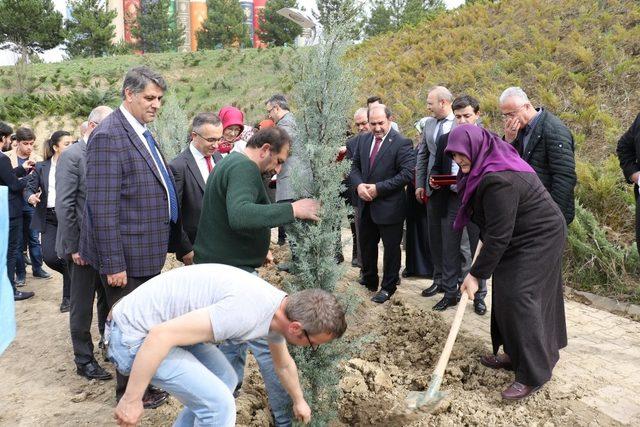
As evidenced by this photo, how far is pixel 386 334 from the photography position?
489 cm

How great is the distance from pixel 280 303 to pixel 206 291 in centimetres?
33

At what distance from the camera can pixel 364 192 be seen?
5340mm

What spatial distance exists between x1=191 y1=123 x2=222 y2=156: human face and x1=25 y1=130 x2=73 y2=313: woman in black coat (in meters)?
1.89

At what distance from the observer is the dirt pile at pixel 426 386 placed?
138 inches

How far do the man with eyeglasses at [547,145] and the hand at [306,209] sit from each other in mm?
2218

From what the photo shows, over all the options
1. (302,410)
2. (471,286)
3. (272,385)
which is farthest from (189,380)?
(471,286)

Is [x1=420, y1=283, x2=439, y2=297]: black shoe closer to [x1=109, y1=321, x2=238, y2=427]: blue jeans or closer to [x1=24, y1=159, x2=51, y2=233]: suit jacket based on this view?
[x1=109, y1=321, x2=238, y2=427]: blue jeans

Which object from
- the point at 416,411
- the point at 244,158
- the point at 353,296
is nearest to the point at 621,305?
the point at 416,411

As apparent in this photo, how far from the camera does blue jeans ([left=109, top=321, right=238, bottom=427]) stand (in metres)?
2.36

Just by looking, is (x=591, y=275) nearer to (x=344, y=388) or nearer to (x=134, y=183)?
(x=344, y=388)

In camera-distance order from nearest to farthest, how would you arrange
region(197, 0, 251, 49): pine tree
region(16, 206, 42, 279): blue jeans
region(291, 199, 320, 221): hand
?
region(291, 199, 320, 221): hand < region(16, 206, 42, 279): blue jeans < region(197, 0, 251, 49): pine tree

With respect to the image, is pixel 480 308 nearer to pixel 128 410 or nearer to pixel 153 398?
pixel 153 398

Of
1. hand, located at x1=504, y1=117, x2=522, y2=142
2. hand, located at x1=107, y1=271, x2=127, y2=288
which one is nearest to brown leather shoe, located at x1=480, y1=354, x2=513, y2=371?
hand, located at x1=504, y1=117, x2=522, y2=142

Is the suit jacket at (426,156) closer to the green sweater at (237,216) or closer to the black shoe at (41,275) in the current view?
the green sweater at (237,216)
